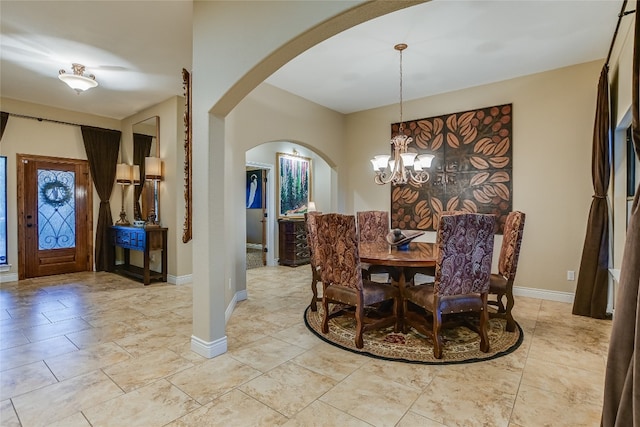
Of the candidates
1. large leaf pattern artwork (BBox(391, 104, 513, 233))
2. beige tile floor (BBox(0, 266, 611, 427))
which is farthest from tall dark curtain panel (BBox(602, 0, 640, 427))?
large leaf pattern artwork (BBox(391, 104, 513, 233))

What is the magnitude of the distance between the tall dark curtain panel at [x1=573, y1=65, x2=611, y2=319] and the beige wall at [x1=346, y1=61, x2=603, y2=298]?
1.09 ft

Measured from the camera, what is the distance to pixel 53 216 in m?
5.71

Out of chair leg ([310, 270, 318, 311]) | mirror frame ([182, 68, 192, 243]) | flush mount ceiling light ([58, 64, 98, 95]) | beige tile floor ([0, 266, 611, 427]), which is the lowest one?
beige tile floor ([0, 266, 611, 427])

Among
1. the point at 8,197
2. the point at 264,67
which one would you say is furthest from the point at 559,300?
the point at 8,197

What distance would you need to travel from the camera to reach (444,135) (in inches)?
195

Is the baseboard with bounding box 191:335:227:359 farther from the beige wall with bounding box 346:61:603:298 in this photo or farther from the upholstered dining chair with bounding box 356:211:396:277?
the beige wall with bounding box 346:61:603:298

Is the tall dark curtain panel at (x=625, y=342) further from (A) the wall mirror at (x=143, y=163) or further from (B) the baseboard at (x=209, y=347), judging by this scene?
(A) the wall mirror at (x=143, y=163)

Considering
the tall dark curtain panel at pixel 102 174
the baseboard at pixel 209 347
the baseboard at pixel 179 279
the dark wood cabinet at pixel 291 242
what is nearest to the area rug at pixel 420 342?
the baseboard at pixel 209 347

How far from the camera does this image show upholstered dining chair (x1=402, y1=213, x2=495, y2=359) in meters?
2.46

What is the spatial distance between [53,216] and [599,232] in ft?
26.5

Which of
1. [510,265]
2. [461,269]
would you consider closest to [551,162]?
[510,265]

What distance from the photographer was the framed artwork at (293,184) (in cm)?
706

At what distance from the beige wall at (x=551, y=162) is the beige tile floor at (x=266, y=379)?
0.88 metres

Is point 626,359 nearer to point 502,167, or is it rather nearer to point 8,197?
point 502,167
